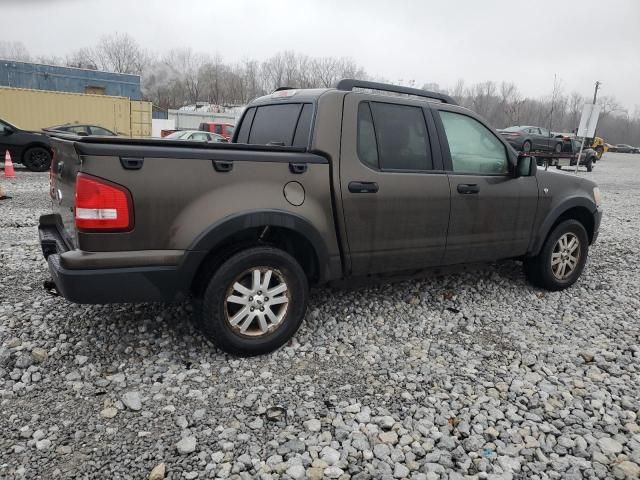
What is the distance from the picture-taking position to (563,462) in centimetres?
252

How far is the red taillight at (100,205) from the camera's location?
9.19 ft

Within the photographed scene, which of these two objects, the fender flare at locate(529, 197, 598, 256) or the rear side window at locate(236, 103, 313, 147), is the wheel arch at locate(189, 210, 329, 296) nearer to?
the rear side window at locate(236, 103, 313, 147)

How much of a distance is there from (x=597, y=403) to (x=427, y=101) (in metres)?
2.58

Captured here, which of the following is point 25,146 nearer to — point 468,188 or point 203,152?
point 203,152

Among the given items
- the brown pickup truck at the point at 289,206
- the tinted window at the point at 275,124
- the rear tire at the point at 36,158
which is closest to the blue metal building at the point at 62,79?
the rear tire at the point at 36,158

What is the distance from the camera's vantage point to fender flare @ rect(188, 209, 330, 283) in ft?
10.1

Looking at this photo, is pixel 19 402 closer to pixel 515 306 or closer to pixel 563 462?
pixel 563 462

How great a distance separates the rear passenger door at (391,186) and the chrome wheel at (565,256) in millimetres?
1590

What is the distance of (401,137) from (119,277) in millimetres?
2335

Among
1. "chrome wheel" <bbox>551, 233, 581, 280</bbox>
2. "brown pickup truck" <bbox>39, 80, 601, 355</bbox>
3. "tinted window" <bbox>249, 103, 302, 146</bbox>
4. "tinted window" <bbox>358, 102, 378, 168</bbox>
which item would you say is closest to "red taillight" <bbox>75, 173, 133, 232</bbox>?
"brown pickup truck" <bbox>39, 80, 601, 355</bbox>

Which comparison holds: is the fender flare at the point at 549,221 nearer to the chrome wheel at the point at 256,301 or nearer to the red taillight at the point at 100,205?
the chrome wheel at the point at 256,301

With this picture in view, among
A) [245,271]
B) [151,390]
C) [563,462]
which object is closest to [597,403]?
[563,462]

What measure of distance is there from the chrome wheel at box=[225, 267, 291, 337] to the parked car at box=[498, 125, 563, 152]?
79.7 feet

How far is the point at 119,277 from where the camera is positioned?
2920 millimetres
